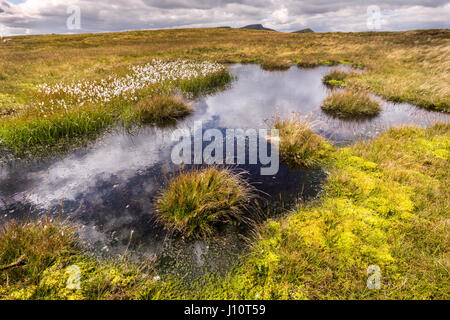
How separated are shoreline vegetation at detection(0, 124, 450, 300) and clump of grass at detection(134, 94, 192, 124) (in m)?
7.30

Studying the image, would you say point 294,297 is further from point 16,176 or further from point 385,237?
point 16,176

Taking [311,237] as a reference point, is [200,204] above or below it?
above

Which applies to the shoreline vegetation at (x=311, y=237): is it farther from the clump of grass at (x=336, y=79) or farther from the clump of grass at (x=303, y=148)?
the clump of grass at (x=336, y=79)

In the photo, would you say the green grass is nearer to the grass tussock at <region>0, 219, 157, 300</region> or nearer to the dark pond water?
the dark pond water

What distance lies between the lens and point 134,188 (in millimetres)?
5754

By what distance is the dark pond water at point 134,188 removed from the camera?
416 cm

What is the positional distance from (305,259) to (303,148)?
4.43 m

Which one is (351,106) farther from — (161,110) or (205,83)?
(161,110)

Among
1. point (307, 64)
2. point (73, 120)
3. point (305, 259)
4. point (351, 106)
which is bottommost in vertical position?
point (305, 259)

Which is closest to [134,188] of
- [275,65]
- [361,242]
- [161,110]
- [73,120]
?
[73,120]

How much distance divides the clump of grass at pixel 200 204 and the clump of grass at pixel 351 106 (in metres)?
9.54

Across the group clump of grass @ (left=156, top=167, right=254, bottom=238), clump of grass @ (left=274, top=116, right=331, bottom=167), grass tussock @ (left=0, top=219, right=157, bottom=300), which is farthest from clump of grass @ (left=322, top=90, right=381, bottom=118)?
grass tussock @ (left=0, top=219, right=157, bottom=300)

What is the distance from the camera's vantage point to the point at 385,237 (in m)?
4.20

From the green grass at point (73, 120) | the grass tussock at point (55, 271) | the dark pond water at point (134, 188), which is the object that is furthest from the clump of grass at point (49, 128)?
the grass tussock at point (55, 271)
